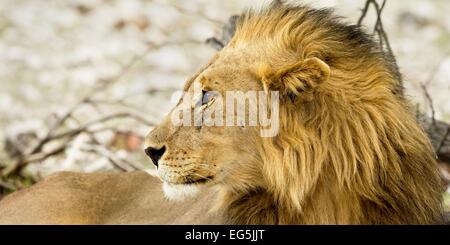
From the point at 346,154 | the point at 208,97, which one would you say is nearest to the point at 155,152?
the point at 208,97

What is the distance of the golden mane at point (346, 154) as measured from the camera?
4.01 metres

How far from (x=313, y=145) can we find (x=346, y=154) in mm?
130

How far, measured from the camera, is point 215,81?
4.13 meters

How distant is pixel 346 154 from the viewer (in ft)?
13.2

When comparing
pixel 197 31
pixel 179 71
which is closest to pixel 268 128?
pixel 179 71

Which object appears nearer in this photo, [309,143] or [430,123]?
[309,143]

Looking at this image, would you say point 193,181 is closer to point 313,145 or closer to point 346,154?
point 313,145

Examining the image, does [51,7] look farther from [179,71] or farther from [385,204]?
[385,204]

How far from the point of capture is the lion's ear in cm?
393

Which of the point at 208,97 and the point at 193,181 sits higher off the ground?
the point at 208,97

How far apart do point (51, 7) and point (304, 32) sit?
8076 mm

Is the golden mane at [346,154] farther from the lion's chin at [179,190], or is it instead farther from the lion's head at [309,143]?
the lion's chin at [179,190]

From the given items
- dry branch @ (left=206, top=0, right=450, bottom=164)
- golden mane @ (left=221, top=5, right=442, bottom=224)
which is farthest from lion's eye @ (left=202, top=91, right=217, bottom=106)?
dry branch @ (left=206, top=0, right=450, bottom=164)

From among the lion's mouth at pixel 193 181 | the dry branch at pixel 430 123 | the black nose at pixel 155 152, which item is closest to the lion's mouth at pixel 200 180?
the lion's mouth at pixel 193 181
